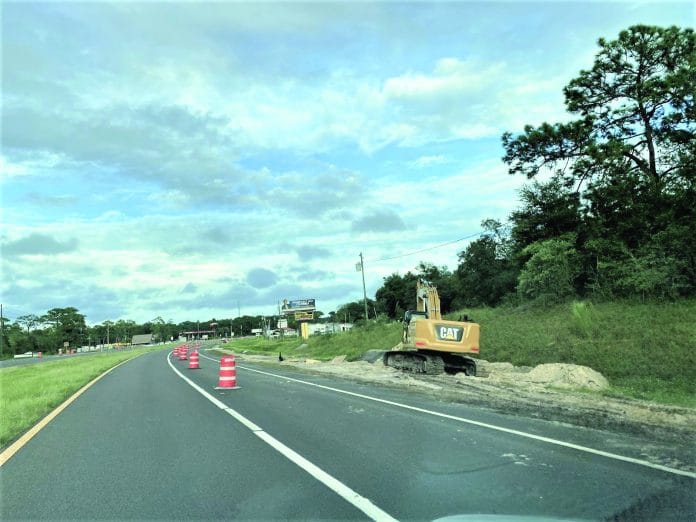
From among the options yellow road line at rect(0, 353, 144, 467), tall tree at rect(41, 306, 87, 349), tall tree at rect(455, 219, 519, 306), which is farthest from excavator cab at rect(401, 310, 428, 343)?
tall tree at rect(41, 306, 87, 349)

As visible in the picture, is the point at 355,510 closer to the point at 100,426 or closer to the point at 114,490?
the point at 114,490

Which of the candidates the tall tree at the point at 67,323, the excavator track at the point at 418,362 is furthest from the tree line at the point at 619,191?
the tall tree at the point at 67,323

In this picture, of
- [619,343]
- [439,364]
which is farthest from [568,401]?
[439,364]

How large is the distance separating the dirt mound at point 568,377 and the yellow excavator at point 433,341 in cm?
294

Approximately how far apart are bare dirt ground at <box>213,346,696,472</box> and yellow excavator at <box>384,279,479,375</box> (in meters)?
0.76

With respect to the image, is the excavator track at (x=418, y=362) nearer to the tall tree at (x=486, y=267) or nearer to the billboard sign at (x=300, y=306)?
the tall tree at (x=486, y=267)

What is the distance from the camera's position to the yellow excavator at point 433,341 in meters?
22.2

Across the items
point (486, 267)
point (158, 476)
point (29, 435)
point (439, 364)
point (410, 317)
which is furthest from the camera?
point (486, 267)

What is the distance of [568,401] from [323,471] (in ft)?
29.4

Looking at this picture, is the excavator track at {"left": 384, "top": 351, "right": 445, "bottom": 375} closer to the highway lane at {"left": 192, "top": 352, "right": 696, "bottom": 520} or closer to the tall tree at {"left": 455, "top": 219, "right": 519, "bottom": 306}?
the highway lane at {"left": 192, "top": 352, "right": 696, "bottom": 520}

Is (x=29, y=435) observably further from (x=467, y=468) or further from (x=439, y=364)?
(x=439, y=364)

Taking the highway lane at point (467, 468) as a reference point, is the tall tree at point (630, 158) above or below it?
above

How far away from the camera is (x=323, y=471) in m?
7.20

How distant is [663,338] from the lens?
1886 centimetres
